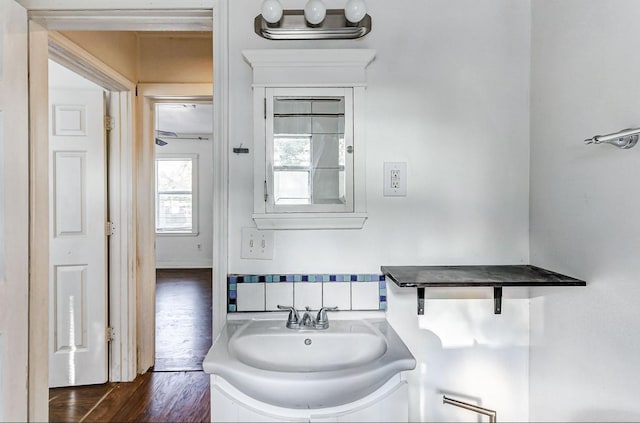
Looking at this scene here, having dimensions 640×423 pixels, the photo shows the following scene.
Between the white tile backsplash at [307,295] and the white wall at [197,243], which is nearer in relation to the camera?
the white tile backsplash at [307,295]

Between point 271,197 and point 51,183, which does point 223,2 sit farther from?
point 51,183

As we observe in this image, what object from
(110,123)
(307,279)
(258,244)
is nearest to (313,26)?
(258,244)

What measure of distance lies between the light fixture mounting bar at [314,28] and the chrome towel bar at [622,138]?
81 cm

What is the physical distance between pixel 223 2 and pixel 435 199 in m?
1.05

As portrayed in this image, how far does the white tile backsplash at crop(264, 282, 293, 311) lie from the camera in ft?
4.42

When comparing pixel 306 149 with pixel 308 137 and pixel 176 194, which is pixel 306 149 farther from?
pixel 176 194

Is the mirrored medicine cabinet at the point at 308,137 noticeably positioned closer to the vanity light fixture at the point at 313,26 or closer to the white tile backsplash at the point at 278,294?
the vanity light fixture at the point at 313,26

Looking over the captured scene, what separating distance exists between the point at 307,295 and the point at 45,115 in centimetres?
127

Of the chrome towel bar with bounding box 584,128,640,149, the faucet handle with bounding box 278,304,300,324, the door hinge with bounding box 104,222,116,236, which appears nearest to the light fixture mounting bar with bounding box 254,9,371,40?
the chrome towel bar with bounding box 584,128,640,149

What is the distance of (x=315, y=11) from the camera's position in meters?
1.22

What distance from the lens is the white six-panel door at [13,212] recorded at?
1247 mm

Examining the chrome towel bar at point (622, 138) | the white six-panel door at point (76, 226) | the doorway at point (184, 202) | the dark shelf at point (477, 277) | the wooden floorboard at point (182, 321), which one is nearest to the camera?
the chrome towel bar at point (622, 138)

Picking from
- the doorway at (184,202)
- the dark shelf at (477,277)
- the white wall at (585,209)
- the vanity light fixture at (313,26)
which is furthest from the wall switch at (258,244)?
the doorway at (184,202)

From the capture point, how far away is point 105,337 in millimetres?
2322
